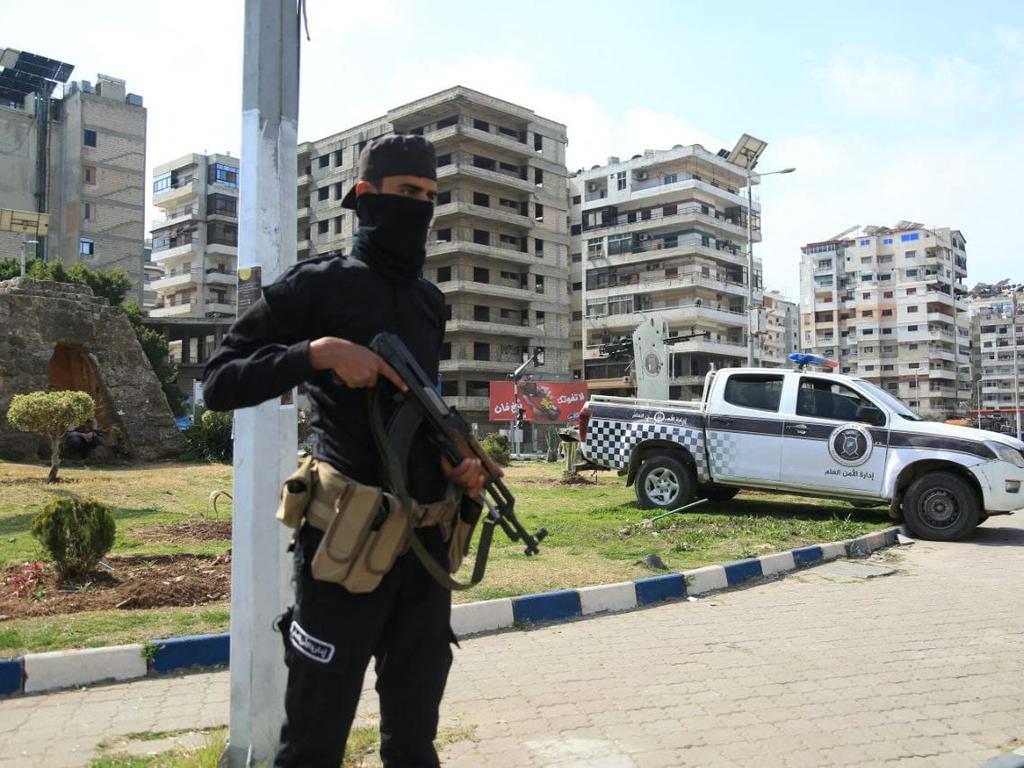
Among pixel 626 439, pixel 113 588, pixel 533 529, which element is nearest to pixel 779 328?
pixel 626 439

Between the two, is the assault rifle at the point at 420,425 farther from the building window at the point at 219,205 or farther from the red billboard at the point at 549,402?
the building window at the point at 219,205

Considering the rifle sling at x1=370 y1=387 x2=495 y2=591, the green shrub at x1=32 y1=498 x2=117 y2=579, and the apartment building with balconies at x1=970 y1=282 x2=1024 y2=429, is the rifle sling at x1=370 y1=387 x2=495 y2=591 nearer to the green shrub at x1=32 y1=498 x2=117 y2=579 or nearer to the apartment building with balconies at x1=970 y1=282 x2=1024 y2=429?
the green shrub at x1=32 y1=498 x2=117 y2=579

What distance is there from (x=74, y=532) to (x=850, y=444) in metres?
8.12

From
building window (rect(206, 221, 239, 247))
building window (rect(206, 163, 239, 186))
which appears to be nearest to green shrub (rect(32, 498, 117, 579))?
building window (rect(206, 221, 239, 247))

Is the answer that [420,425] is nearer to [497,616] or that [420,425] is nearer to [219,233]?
[497,616]

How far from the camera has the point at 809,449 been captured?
32.5 feet

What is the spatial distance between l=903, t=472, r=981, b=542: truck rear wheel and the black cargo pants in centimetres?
858

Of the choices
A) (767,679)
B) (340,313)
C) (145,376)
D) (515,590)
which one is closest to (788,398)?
(515,590)

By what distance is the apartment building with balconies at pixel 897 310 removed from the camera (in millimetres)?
91625

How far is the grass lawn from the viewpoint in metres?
4.91

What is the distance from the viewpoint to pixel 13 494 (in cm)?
1191

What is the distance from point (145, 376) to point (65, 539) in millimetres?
14811

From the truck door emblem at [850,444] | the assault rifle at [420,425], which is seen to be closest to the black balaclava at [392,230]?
the assault rifle at [420,425]

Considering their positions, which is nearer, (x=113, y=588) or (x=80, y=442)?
(x=113, y=588)
